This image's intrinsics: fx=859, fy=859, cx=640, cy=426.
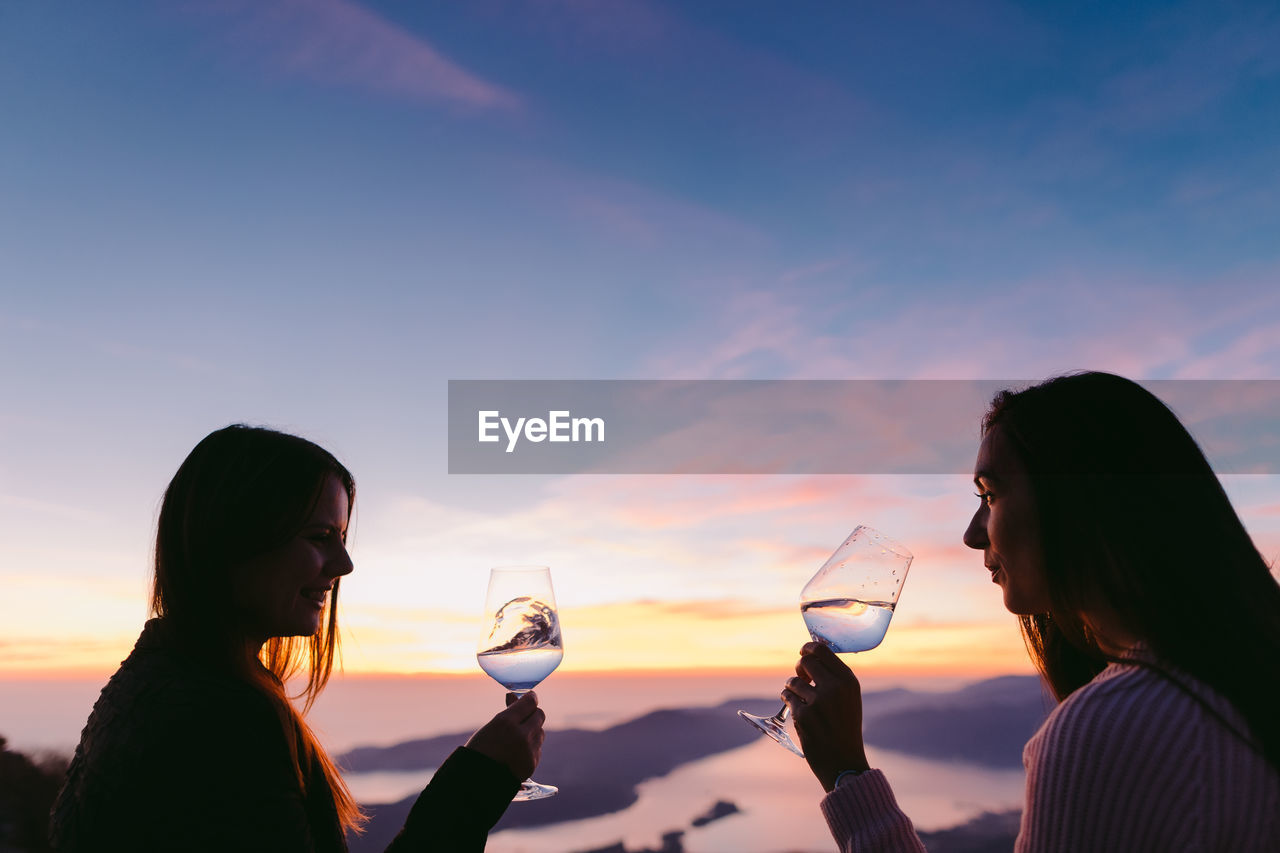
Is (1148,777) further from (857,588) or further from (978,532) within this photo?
(857,588)

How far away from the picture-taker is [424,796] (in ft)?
7.35

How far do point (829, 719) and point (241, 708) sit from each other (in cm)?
150

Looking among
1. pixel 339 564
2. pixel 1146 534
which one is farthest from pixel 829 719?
pixel 339 564

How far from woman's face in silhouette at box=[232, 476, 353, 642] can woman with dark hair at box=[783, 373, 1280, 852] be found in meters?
1.41

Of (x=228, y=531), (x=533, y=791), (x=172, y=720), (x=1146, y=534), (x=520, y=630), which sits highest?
(x=228, y=531)

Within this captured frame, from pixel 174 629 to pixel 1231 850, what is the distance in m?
2.49

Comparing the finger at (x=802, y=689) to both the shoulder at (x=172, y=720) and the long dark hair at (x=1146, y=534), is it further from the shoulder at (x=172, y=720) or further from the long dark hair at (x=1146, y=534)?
the shoulder at (x=172, y=720)

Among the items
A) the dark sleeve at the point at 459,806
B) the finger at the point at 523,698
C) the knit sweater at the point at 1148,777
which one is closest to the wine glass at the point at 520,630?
the finger at the point at 523,698

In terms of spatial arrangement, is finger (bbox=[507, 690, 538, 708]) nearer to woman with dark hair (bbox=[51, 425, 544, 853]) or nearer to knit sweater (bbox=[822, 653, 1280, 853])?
woman with dark hair (bbox=[51, 425, 544, 853])

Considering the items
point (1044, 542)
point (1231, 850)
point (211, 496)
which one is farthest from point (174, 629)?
point (1231, 850)

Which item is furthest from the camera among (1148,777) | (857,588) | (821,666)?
(857,588)

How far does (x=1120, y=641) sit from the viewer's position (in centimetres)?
206

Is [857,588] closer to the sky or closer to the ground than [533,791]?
closer to the sky

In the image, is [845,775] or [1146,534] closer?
[1146,534]
